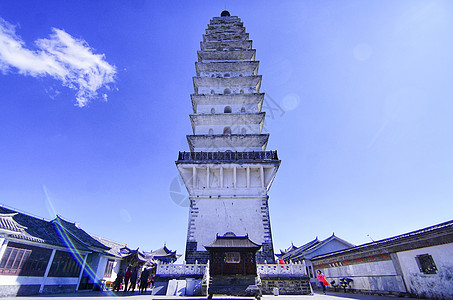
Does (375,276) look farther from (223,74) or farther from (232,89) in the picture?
(223,74)

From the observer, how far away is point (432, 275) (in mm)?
10102

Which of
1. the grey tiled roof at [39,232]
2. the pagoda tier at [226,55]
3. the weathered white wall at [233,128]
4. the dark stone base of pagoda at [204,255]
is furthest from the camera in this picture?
the pagoda tier at [226,55]

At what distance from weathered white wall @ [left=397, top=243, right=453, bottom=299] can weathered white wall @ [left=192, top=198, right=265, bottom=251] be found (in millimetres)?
8261

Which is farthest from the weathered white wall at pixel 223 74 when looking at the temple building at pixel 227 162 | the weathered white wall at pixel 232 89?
the weathered white wall at pixel 232 89

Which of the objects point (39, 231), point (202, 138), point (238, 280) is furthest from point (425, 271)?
point (39, 231)

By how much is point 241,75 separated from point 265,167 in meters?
12.4

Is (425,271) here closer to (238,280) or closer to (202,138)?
(238,280)

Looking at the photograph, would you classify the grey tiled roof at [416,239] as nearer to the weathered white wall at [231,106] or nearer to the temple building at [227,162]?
the temple building at [227,162]

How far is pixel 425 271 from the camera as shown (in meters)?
10.5

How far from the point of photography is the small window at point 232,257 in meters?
12.3

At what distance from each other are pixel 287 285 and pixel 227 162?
9113 millimetres

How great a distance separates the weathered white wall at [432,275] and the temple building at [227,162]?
748 cm

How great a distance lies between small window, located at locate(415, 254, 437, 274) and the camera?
10.2 m

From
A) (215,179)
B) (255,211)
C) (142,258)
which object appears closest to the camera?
(255,211)
